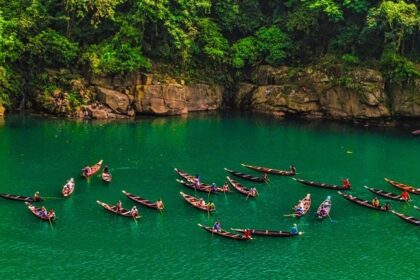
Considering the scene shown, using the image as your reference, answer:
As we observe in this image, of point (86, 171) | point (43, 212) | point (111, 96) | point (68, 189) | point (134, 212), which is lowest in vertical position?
point (43, 212)

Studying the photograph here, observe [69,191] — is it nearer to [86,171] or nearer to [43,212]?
[86,171]

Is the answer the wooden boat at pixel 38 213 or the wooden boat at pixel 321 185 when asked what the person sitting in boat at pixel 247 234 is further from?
the wooden boat at pixel 38 213

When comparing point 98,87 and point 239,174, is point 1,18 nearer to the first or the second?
point 98,87

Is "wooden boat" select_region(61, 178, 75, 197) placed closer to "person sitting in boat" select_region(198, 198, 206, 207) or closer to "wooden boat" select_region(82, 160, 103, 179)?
"wooden boat" select_region(82, 160, 103, 179)

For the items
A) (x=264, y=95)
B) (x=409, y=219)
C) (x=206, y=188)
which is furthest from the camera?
(x=264, y=95)

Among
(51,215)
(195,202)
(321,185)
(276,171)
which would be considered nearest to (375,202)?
(321,185)

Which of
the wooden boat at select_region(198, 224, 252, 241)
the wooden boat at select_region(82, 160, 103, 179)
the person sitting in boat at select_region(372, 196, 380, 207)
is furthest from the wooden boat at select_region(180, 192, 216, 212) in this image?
the person sitting in boat at select_region(372, 196, 380, 207)

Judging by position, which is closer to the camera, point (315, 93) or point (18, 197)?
point (18, 197)
